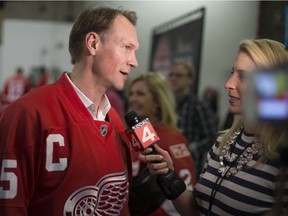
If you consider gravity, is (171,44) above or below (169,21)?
below

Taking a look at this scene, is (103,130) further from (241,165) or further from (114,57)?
(241,165)

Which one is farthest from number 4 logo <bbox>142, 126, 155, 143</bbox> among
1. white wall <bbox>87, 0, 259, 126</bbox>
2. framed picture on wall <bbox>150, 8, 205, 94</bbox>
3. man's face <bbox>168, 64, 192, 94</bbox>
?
framed picture on wall <bbox>150, 8, 205, 94</bbox>

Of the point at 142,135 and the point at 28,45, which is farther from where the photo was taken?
the point at 28,45

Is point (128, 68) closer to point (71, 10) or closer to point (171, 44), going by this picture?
point (171, 44)

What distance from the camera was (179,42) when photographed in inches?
171

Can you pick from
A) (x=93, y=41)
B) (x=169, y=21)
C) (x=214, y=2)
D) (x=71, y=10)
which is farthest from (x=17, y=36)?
(x=93, y=41)

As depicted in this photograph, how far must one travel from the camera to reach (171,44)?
4594 millimetres

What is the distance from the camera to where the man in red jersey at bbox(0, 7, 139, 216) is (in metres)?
1.07

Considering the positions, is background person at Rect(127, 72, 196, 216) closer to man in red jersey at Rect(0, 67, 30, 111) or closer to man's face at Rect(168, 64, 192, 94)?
man's face at Rect(168, 64, 192, 94)

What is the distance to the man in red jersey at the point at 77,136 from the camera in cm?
107

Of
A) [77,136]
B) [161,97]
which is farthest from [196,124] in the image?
[77,136]

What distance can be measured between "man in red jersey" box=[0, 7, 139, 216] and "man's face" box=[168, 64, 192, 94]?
1760 mm

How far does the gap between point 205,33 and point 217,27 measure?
0.65 ft

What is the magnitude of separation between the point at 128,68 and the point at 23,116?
37 cm
